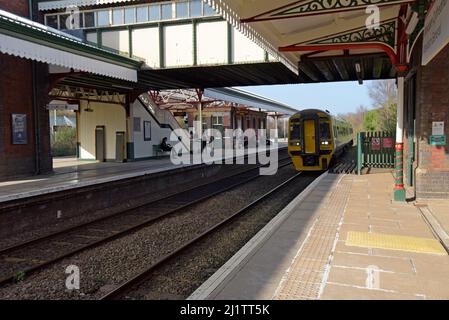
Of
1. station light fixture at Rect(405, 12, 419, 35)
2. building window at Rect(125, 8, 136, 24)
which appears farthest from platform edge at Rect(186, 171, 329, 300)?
building window at Rect(125, 8, 136, 24)

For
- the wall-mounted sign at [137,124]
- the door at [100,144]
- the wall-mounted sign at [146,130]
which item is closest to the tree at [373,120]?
the wall-mounted sign at [146,130]

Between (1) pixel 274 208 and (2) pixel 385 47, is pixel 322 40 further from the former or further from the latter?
(1) pixel 274 208

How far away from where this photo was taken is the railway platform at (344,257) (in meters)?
3.85

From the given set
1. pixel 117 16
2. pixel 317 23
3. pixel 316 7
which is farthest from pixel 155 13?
pixel 316 7

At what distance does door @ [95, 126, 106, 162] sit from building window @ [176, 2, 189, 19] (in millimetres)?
8504

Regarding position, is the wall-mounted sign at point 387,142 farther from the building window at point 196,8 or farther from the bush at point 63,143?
the bush at point 63,143

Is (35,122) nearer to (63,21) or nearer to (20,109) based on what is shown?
(20,109)

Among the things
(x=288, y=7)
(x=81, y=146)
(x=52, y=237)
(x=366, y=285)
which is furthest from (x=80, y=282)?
(x=81, y=146)

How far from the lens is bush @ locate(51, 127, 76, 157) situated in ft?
88.2

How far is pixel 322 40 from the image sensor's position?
971cm

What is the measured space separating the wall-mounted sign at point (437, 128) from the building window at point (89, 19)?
47.1ft

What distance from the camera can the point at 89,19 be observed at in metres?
16.9

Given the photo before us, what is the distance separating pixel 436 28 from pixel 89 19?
1497cm

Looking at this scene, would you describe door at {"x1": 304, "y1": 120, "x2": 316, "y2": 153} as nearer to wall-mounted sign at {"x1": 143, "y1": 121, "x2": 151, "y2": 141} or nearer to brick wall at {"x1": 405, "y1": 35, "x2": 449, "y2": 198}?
brick wall at {"x1": 405, "y1": 35, "x2": 449, "y2": 198}
